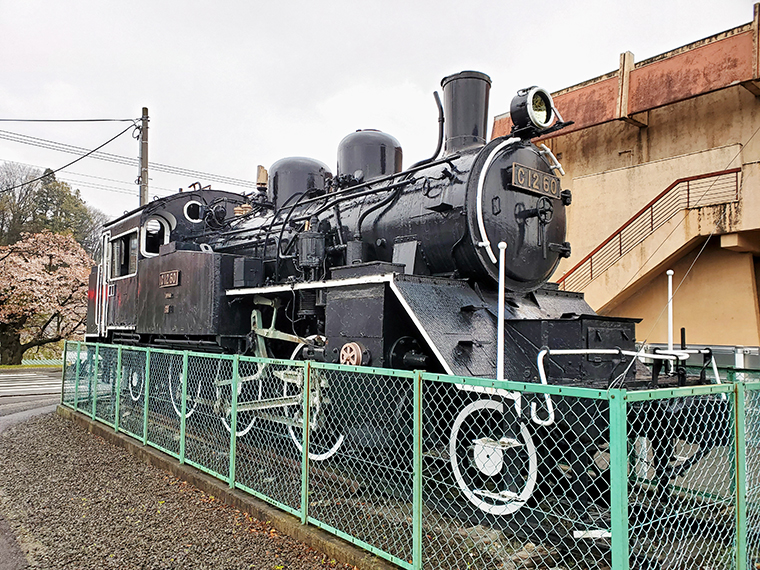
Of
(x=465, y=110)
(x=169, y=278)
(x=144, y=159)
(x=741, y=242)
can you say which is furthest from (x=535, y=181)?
(x=144, y=159)

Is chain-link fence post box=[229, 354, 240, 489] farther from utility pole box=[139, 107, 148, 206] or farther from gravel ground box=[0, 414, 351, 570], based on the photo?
utility pole box=[139, 107, 148, 206]

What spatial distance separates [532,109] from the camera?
509 centimetres

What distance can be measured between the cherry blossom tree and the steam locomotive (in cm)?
1603

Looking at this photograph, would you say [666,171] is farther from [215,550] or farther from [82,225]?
[82,225]

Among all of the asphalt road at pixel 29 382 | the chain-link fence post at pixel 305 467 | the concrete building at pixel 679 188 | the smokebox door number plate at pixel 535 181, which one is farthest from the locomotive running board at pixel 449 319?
the asphalt road at pixel 29 382

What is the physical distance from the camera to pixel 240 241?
7859mm

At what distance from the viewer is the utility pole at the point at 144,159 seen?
1523 centimetres

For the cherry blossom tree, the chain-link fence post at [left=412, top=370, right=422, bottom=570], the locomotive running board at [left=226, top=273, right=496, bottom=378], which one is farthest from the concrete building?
the cherry blossom tree

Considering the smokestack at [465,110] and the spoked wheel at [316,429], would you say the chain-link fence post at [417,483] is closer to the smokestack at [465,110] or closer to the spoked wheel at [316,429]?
the spoked wheel at [316,429]

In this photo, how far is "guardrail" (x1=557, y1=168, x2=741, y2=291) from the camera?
9.95m

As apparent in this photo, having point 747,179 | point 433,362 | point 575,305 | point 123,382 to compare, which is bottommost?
point 123,382

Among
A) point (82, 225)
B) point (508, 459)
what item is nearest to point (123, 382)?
point (508, 459)

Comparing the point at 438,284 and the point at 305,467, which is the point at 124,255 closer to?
the point at 438,284

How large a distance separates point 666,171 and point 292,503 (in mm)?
10347
